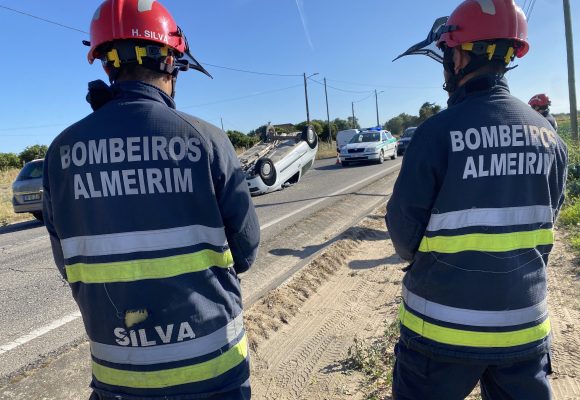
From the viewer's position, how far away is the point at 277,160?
12.6 metres

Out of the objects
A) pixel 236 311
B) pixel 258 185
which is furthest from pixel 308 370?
pixel 258 185

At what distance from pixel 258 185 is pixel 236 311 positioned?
10187 millimetres

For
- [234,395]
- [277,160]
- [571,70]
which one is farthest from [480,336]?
[571,70]

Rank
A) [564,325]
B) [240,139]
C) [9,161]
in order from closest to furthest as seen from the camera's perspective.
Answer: [564,325], [9,161], [240,139]

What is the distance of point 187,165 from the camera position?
1550mm

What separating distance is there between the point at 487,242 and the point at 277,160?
1105 centimetres

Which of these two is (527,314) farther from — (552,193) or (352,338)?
(352,338)

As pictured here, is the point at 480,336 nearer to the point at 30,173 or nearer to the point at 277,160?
the point at 277,160

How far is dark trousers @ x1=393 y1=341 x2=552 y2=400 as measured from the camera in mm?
1741

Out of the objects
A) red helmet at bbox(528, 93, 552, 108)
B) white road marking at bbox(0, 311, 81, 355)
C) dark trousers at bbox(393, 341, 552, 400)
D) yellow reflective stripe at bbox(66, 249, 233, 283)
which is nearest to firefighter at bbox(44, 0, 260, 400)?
yellow reflective stripe at bbox(66, 249, 233, 283)

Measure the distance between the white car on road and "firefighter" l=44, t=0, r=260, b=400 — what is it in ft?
61.8

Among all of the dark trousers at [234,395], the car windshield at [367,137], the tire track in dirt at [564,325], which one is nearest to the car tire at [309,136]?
the car windshield at [367,137]

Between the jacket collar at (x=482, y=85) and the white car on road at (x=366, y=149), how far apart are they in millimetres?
18417

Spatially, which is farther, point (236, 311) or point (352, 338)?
point (352, 338)
